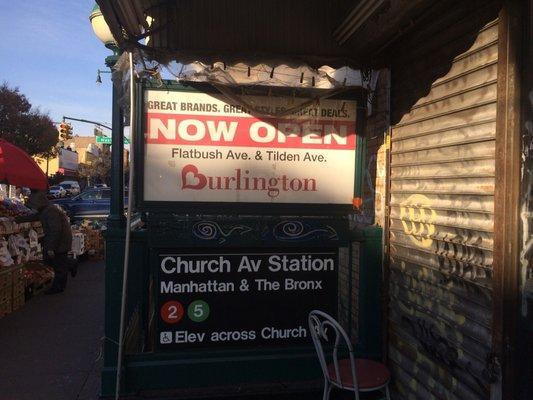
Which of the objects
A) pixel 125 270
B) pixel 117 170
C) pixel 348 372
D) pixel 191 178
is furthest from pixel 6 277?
pixel 348 372

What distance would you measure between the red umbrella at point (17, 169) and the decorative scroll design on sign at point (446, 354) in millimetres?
5590

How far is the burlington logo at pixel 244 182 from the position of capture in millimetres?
3756

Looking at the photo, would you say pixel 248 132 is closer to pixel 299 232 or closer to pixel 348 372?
pixel 299 232

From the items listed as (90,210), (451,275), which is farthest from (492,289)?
(90,210)

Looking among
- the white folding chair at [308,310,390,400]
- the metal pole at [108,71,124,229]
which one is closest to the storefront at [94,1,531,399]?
the metal pole at [108,71,124,229]

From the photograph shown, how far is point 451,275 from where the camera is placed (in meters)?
2.91

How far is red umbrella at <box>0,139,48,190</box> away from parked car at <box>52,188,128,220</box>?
497 inches

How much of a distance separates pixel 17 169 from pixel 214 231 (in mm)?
4498

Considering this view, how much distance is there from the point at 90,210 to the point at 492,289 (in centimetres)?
1991

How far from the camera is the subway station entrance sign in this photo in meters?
3.73

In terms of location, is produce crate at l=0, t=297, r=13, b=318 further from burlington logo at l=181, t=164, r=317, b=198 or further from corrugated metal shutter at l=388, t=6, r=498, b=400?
corrugated metal shutter at l=388, t=6, r=498, b=400

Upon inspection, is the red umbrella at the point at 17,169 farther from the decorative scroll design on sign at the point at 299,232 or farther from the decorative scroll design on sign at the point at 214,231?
the decorative scroll design on sign at the point at 299,232

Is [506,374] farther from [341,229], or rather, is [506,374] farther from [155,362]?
[155,362]

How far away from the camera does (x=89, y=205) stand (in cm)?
2080
